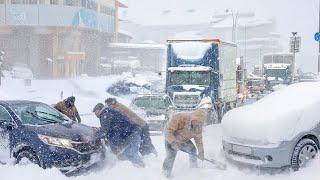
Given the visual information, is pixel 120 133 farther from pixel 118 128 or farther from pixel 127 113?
pixel 127 113

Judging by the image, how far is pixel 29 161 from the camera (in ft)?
27.6

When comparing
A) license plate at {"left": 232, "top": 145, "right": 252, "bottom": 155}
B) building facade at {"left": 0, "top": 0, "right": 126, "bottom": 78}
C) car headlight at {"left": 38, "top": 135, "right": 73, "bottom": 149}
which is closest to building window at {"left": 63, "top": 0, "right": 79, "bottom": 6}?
building facade at {"left": 0, "top": 0, "right": 126, "bottom": 78}

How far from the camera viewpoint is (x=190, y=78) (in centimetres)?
2012

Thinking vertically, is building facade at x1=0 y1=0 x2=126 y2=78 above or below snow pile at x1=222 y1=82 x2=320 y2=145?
above

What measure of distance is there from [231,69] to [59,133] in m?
15.0

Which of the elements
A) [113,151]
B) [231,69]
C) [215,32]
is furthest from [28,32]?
[215,32]

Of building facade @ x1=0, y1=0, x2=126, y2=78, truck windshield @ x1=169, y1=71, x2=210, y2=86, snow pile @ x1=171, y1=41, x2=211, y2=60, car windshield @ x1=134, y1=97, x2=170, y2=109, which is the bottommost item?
car windshield @ x1=134, y1=97, x2=170, y2=109

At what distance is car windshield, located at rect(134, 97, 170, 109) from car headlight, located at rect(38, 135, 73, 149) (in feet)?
26.2

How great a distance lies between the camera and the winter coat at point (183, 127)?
8.36 m

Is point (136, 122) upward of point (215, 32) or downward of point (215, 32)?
downward

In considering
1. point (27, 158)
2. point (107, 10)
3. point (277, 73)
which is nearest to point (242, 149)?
point (27, 158)

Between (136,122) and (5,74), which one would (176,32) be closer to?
(5,74)

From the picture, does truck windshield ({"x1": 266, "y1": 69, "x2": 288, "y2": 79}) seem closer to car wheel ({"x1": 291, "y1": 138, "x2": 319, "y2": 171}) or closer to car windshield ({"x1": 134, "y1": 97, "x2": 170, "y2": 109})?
car windshield ({"x1": 134, "y1": 97, "x2": 170, "y2": 109})

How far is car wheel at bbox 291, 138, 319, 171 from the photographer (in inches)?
317
